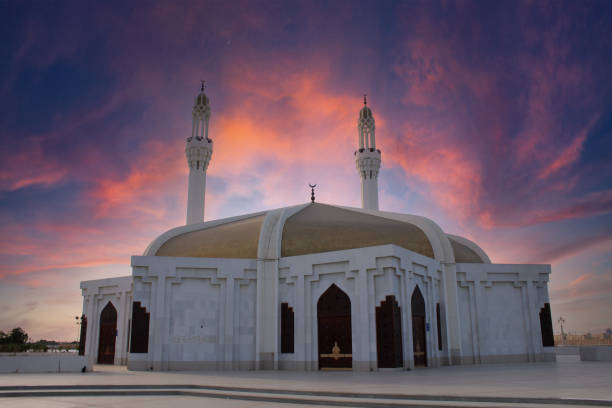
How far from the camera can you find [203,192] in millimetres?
41562

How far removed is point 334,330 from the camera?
23703mm

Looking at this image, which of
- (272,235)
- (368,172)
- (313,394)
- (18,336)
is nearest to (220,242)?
(272,235)

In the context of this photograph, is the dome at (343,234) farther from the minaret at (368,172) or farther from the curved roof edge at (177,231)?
the minaret at (368,172)

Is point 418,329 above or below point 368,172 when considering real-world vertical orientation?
below

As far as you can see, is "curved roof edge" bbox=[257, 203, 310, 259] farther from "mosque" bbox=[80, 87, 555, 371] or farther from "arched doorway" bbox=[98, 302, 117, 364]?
"arched doorway" bbox=[98, 302, 117, 364]

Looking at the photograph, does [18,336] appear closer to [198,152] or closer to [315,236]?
[198,152]

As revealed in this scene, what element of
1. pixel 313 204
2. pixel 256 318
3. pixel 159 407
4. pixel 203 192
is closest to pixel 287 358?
pixel 256 318

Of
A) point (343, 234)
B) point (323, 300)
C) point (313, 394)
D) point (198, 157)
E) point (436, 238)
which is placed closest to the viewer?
point (313, 394)

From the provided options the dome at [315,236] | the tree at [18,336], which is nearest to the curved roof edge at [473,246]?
the dome at [315,236]

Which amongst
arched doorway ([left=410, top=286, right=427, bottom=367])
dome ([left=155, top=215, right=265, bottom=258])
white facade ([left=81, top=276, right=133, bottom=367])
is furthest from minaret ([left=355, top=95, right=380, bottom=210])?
white facade ([left=81, top=276, right=133, bottom=367])

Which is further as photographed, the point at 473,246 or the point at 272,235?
the point at 473,246

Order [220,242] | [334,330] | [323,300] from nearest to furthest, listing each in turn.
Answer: [334,330]
[323,300]
[220,242]

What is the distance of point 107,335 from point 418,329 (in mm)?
18840

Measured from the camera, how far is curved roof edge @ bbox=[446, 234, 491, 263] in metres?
31.9
